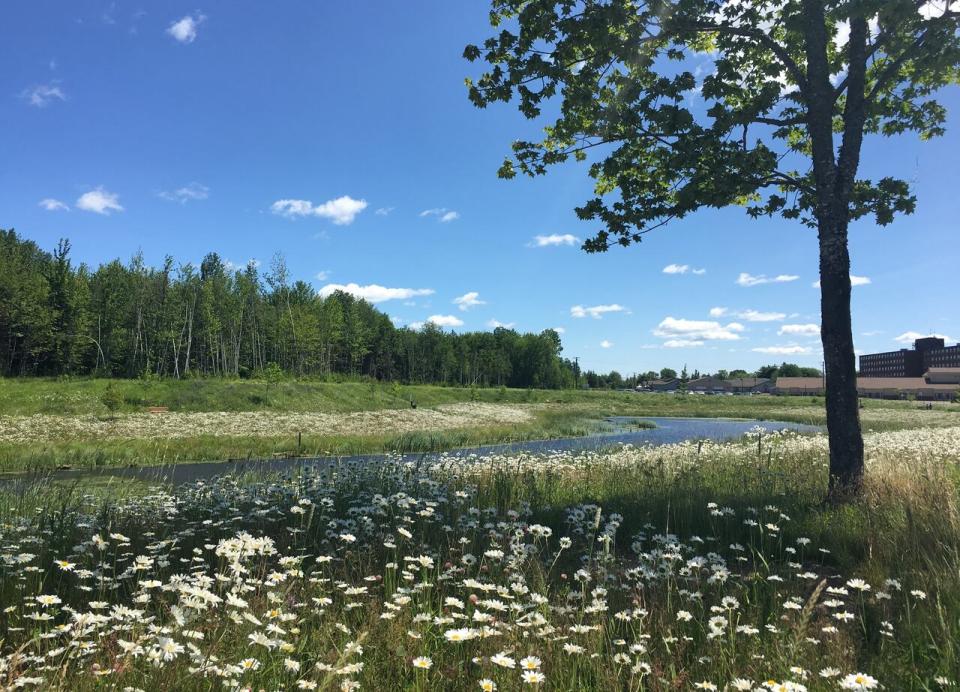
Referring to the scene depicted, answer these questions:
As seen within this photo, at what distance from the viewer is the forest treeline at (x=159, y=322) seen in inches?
2534

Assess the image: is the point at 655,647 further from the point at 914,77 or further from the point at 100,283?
the point at 100,283

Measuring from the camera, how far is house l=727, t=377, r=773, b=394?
175 meters

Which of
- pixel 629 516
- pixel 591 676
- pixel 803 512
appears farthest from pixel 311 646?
pixel 803 512

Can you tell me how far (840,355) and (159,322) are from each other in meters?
84.1

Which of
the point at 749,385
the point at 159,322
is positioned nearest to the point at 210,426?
the point at 159,322

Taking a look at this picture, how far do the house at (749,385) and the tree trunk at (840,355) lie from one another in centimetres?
18091

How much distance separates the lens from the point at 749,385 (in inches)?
7328

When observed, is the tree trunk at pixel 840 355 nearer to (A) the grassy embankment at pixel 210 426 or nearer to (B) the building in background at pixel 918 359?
(A) the grassy embankment at pixel 210 426

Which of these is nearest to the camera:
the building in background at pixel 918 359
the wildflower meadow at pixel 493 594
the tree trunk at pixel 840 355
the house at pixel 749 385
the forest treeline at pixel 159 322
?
the wildflower meadow at pixel 493 594

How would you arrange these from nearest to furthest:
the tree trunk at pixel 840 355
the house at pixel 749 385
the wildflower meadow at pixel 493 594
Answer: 1. the wildflower meadow at pixel 493 594
2. the tree trunk at pixel 840 355
3. the house at pixel 749 385

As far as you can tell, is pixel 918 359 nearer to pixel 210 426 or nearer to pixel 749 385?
pixel 749 385

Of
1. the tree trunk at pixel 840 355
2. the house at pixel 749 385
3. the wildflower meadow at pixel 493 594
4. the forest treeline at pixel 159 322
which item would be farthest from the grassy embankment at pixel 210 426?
the house at pixel 749 385

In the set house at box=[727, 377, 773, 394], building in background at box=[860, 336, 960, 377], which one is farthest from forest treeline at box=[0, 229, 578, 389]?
building in background at box=[860, 336, 960, 377]

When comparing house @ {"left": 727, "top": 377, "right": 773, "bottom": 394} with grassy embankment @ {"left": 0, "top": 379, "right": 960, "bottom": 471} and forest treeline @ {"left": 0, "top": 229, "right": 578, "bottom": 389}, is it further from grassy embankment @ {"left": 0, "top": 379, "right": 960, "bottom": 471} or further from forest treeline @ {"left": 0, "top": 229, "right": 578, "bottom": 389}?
forest treeline @ {"left": 0, "top": 229, "right": 578, "bottom": 389}
